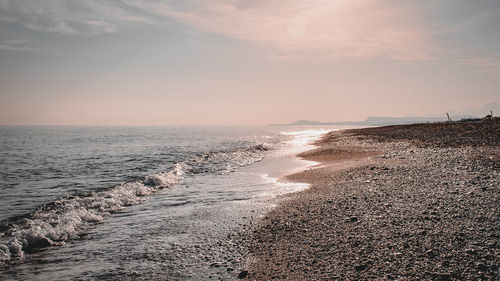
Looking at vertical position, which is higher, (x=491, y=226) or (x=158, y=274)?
(x=491, y=226)

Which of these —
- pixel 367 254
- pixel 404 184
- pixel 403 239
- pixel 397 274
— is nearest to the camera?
pixel 397 274

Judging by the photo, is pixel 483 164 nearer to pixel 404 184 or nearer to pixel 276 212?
pixel 404 184

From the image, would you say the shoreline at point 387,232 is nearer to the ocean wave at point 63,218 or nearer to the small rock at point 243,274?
the small rock at point 243,274

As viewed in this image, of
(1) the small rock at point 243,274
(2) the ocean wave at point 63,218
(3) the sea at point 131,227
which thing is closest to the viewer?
(1) the small rock at point 243,274

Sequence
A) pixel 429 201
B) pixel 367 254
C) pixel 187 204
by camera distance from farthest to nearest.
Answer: pixel 187 204
pixel 429 201
pixel 367 254

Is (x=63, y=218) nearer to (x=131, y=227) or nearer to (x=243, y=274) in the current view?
(x=131, y=227)

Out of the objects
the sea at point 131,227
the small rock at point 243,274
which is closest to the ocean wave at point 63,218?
the sea at point 131,227

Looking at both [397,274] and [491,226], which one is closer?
[397,274]

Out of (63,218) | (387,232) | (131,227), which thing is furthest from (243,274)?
(63,218)

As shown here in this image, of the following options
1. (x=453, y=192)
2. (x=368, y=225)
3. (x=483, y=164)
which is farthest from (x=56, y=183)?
(x=483, y=164)

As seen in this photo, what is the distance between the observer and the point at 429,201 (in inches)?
321

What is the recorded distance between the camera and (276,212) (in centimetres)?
888

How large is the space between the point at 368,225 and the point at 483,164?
10.0 meters

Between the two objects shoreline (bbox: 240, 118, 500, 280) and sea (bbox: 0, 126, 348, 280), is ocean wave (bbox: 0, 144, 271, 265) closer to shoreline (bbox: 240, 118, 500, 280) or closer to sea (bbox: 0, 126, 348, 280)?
sea (bbox: 0, 126, 348, 280)
